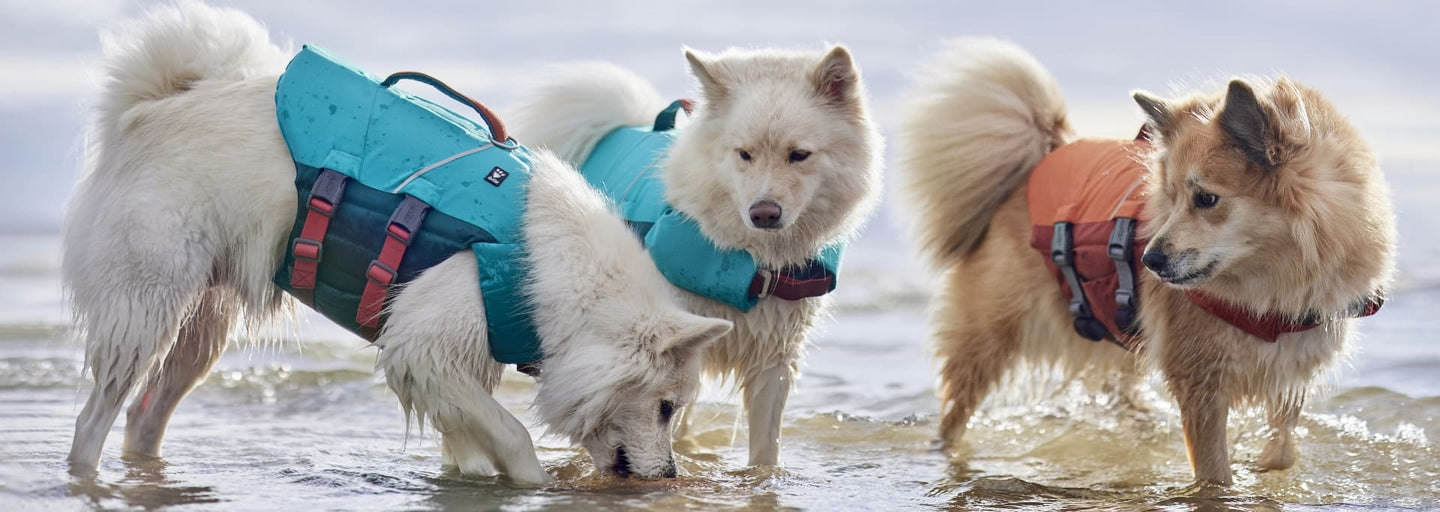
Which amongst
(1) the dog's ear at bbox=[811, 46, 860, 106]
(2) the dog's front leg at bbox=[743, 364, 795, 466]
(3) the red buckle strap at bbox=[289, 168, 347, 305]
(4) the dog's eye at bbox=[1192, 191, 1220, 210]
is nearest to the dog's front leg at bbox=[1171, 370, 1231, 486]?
(4) the dog's eye at bbox=[1192, 191, 1220, 210]

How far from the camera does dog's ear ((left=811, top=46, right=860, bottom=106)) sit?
415 cm

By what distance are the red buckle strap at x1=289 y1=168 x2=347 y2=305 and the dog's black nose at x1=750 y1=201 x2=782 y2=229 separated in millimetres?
1246

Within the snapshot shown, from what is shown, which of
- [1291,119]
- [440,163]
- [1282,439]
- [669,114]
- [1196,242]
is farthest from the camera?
[669,114]

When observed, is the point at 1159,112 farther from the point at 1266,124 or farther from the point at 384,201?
the point at 384,201

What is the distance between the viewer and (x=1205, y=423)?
4344mm

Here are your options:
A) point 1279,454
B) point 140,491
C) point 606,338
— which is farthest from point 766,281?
point 1279,454

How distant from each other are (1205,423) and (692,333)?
1856 mm

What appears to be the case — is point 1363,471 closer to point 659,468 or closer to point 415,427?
point 659,468

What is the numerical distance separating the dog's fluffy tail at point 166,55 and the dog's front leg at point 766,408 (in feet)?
6.61

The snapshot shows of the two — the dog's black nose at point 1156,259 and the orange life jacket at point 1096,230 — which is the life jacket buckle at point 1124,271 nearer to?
the orange life jacket at point 1096,230

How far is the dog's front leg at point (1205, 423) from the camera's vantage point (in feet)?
14.1

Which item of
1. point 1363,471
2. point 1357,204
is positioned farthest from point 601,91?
point 1363,471

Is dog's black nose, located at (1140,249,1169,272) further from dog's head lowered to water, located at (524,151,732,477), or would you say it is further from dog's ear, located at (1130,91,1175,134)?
dog's head lowered to water, located at (524,151,732,477)

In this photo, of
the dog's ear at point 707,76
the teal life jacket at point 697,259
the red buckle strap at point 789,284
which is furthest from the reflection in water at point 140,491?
the dog's ear at point 707,76
